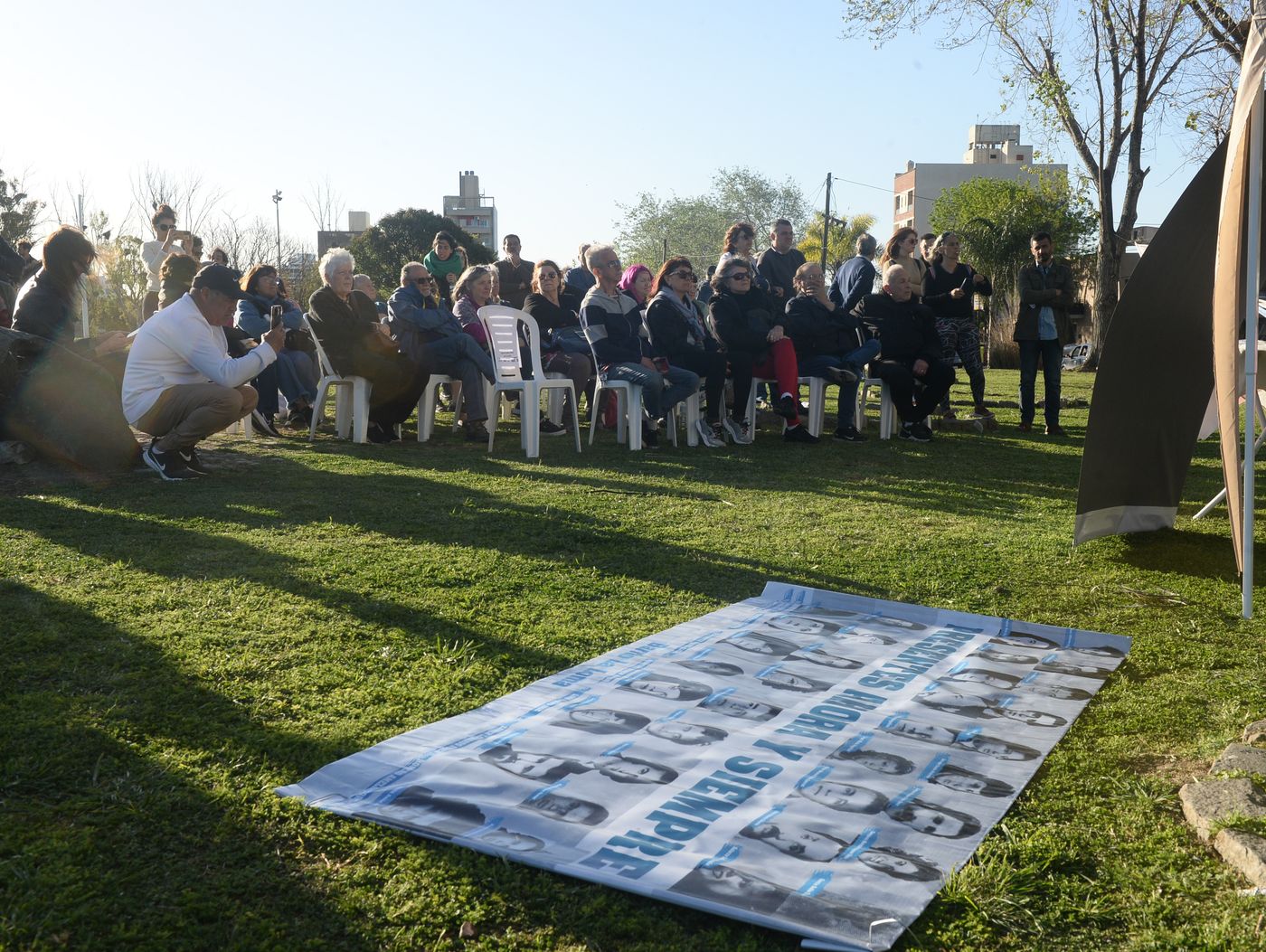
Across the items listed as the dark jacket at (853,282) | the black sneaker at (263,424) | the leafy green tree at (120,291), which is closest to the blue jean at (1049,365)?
the dark jacket at (853,282)

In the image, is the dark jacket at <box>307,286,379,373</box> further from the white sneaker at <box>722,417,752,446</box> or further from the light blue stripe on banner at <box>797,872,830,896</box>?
the light blue stripe on banner at <box>797,872,830,896</box>

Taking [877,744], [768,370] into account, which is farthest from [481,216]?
[877,744]

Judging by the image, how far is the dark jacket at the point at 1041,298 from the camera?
10461mm

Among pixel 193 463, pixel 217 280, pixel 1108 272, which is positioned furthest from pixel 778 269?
pixel 1108 272

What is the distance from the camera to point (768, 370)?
32.4ft

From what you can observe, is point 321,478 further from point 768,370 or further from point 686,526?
point 768,370

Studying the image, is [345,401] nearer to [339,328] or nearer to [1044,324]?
[339,328]

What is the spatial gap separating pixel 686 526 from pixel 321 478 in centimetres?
266

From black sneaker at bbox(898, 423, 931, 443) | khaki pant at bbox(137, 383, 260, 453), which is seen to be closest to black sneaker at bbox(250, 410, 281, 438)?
khaki pant at bbox(137, 383, 260, 453)

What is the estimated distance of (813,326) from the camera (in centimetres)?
998

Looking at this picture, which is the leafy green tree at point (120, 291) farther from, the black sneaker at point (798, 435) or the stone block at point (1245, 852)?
the stone block at point (1245, 852)

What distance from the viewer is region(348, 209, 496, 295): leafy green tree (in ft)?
109

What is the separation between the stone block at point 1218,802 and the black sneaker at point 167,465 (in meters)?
6.09

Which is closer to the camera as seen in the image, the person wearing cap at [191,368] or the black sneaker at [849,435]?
the person wearing cap at [191,368]
